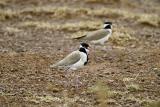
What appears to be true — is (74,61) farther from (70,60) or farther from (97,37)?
(97,37)

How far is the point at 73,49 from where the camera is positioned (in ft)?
52.9

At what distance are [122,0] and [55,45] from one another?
32.1ft

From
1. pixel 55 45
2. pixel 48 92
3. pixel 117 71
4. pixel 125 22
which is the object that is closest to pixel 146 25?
pixel 125 22

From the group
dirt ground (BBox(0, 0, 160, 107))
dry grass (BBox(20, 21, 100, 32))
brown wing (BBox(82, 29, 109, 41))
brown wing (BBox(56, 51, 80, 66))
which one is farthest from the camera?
dry grass (BBox(20, 21, 100, 32))

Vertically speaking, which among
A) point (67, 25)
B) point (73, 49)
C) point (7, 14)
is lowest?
point (73, 49)

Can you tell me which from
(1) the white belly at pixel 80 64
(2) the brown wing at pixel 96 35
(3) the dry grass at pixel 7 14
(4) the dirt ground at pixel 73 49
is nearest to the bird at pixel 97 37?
(2) the brown wing at pixel 96 35

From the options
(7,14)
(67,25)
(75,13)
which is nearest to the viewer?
(67,25)

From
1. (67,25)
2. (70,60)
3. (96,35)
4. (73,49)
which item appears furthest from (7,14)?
(70,60)

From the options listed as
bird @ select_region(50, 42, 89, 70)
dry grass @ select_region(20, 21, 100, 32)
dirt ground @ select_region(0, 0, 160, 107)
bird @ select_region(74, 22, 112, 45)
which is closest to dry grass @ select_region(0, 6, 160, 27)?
dirt ground @ select_region(0, 0, 160, 107)

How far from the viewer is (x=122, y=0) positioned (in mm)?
26016

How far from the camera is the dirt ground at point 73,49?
10438 millimetres

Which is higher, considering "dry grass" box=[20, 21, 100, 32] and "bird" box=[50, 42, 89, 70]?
"bird" box=[50, 42, 89, 70]

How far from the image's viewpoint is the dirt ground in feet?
34.2

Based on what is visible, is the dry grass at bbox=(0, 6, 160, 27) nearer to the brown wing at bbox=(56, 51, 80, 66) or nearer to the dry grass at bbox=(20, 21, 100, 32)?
the dry grass at bbox=(20, 21, 100, 32)
